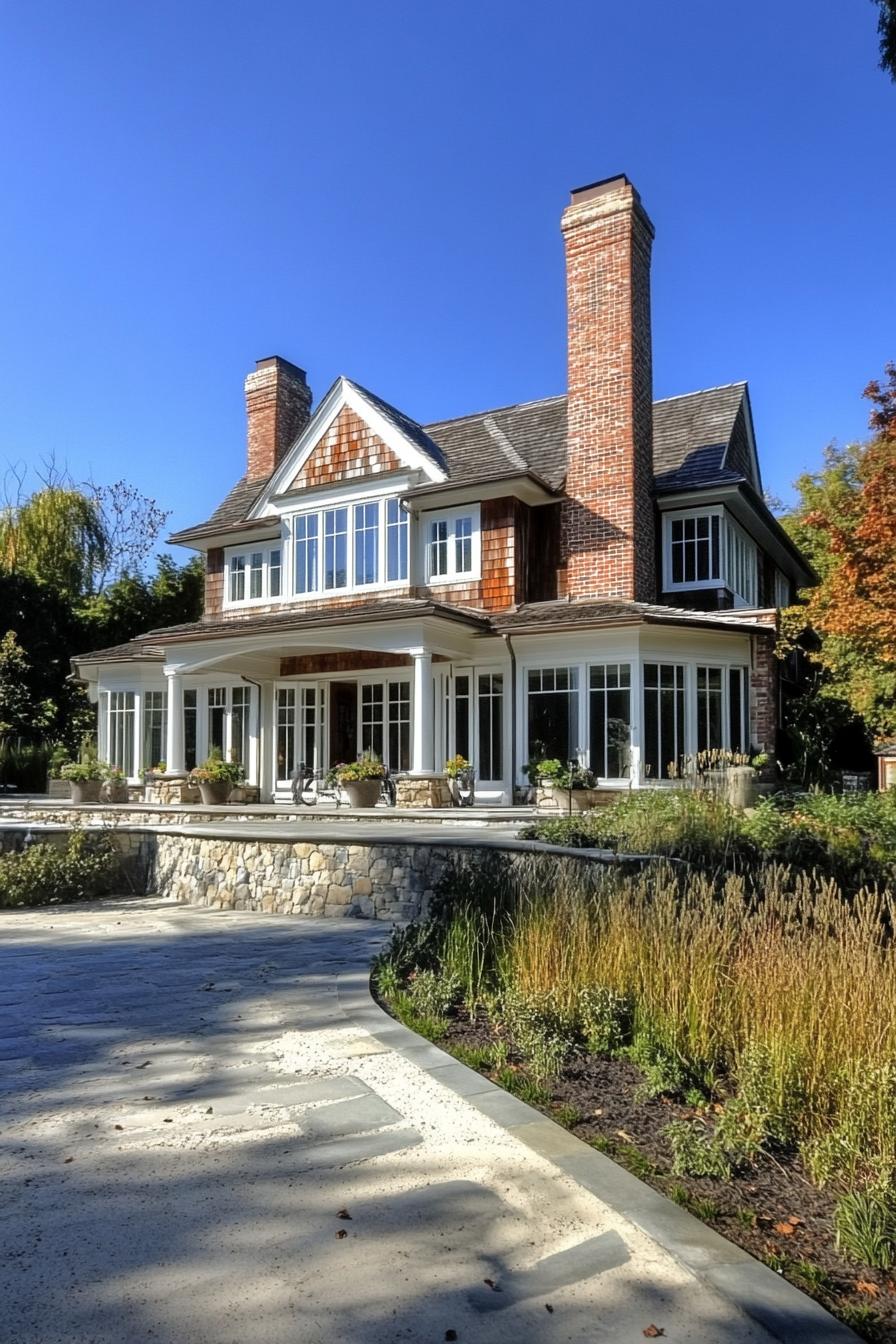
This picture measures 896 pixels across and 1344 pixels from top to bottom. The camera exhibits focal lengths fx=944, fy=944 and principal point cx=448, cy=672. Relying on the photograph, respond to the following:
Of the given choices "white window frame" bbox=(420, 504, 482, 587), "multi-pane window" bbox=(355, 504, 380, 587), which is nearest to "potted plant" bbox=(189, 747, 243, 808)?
"multi-pane window" bbox=(355, 504, 380, 587)

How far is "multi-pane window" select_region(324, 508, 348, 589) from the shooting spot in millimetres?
20297

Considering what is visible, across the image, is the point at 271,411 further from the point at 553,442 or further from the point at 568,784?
the point at 568,784

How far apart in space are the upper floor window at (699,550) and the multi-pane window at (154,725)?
12045mm

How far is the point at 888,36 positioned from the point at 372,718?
15.4 m

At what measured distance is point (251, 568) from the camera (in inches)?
871

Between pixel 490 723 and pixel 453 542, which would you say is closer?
pixel 490 723

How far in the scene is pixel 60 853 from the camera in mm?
11914

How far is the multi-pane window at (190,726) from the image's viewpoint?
2209 centimetres

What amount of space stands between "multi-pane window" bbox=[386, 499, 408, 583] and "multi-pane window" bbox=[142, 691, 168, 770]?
6.78 m

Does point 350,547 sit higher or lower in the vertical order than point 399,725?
higher

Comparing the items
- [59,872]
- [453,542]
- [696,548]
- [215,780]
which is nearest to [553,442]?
[453,542]

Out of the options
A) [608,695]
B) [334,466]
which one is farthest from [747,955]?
[334,466]

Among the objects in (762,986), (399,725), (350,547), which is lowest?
(762,986)

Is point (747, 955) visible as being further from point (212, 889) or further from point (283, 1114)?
point (212, 889)
